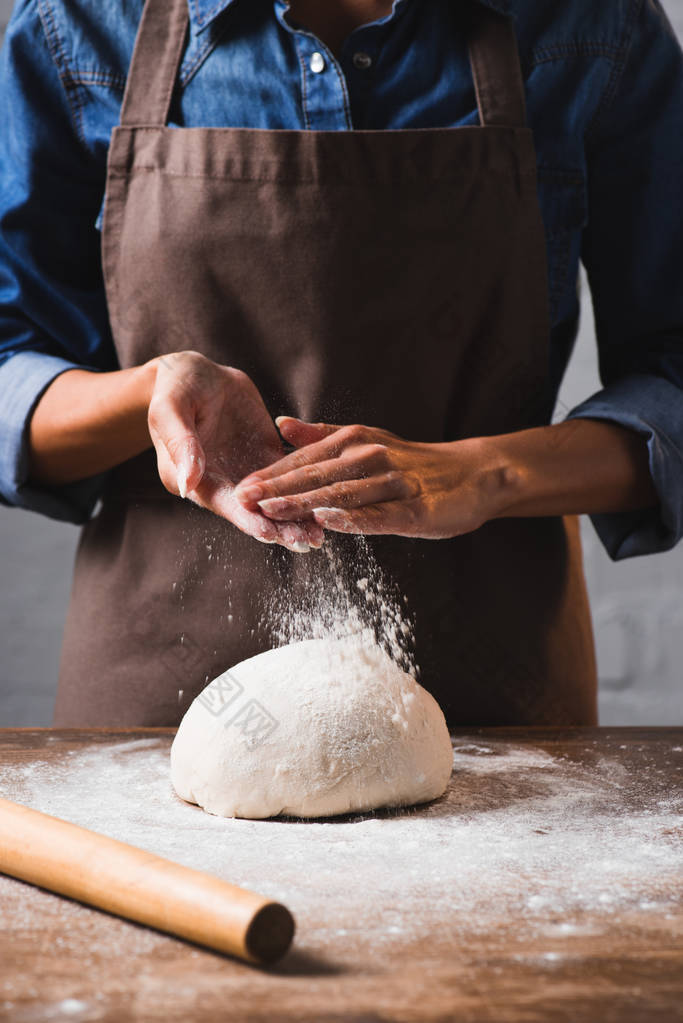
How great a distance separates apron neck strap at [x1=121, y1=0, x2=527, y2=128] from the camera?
1.10 meters

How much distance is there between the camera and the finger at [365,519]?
0.87 m

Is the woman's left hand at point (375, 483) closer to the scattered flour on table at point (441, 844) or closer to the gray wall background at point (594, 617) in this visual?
the scattered flour on table at point (441, 844)

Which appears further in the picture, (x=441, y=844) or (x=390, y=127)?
(x=390, y=127)

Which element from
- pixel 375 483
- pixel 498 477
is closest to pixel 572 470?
pixel 498 477

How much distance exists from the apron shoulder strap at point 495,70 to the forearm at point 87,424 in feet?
1.50

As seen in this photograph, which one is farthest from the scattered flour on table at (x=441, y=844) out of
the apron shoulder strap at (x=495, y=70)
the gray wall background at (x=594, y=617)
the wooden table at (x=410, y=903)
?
the gray wall background at (x=594, y=617)

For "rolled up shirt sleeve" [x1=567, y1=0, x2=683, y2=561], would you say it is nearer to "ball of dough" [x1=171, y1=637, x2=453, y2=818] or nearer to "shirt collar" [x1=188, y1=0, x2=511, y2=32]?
"shirt collar" [x1=188, y1=0, x2=511, y2=32]

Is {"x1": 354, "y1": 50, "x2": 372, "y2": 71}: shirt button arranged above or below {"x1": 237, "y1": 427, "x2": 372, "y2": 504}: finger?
above

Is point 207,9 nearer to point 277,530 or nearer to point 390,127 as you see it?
point 390,127

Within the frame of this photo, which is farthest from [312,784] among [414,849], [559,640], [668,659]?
[668,659]

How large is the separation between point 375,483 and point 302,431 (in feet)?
0.30

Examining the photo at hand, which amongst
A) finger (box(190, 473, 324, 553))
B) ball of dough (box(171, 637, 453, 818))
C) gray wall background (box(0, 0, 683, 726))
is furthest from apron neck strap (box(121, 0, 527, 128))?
gray wall background (box(0, 0, 683, 726))

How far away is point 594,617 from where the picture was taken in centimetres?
198

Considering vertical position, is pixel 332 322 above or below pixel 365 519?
above
